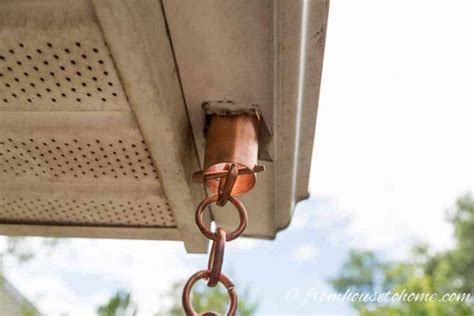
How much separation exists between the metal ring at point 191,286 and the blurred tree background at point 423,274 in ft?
9.71

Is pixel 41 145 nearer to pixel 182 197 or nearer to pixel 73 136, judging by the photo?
pixel 73 136

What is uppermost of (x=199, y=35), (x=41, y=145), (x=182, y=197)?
(x=199, y=35)

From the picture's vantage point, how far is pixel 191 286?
45 centimetres

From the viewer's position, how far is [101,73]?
58 cm

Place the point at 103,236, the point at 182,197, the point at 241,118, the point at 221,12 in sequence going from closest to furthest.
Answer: the point at 221,12 < the point at 241,118 < the point at 182,197 < the point at 103,236

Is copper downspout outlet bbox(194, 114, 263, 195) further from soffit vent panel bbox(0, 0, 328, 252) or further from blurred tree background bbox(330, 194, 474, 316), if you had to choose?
blurred tree background bbox(330, 194, 474, 316)

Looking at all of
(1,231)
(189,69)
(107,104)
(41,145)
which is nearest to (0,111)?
(41,145)

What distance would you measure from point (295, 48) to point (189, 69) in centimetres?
17

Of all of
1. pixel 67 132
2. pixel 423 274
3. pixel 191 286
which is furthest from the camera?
pixel 423 274

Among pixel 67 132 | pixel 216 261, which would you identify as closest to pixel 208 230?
pixel 216 261

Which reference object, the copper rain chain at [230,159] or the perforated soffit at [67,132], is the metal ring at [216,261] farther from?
the perforated soffit at [67,132]

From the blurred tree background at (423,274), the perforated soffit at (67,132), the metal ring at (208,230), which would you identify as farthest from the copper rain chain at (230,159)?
the blurred tree background at (423,274)

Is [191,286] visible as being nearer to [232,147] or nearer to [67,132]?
[232,147]

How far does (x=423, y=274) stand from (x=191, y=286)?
454 cm
